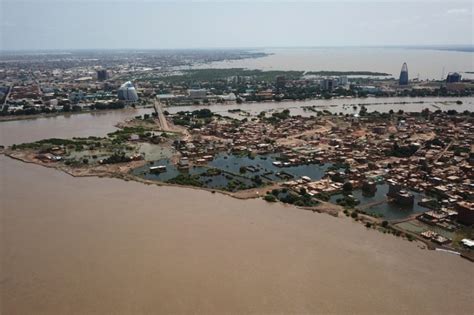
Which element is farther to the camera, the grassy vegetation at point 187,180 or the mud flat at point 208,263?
the grassy vegetation at point 187,180

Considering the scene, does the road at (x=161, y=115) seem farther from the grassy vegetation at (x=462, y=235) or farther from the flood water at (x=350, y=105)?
the grassy vegetation at (x=462, y=235)

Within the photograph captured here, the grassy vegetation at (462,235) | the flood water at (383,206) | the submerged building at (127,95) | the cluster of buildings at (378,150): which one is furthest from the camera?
the submerged building at (127,95)

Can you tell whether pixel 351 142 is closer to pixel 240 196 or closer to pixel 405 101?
pixel 240 196

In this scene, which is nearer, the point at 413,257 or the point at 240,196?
the point at 413,257

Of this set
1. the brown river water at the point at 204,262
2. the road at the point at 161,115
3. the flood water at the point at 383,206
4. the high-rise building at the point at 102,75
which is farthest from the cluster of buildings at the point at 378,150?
the high-rise building at the point at 102,75

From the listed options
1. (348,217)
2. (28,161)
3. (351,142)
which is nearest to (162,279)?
(348,217)

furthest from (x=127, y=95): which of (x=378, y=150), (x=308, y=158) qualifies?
(x=378, y=150)
